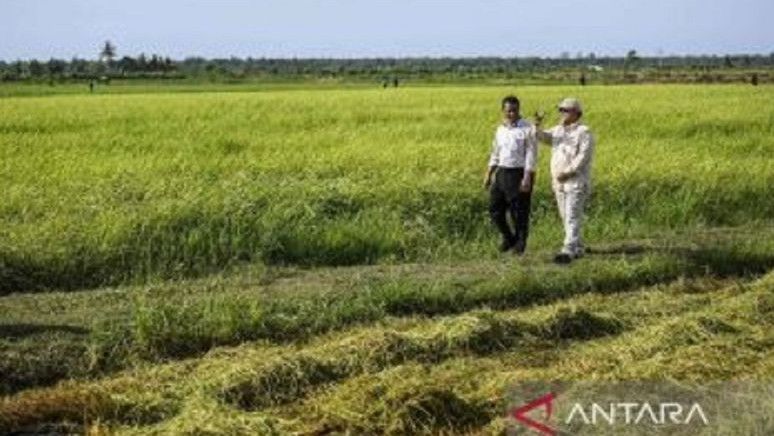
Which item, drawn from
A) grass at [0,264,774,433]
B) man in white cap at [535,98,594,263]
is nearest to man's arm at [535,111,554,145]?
man in white cap at [535,98,594,263]

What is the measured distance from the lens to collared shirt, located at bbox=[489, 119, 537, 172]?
968cm

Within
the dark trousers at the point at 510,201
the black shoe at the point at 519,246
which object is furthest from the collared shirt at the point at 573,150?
the black shoe at the point at 519,246

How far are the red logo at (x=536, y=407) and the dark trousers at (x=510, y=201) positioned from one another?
14.2 ft

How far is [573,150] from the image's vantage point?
9.61 meters

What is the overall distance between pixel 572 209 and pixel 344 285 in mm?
2236

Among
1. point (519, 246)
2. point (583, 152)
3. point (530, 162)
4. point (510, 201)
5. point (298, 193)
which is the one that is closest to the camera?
point (583, 152)

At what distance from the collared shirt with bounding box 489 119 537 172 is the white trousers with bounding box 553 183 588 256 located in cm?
37

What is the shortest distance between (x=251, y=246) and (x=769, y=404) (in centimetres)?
583

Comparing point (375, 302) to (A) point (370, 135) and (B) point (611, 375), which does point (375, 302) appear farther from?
(A) point (370, 135)

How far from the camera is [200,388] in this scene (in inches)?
226

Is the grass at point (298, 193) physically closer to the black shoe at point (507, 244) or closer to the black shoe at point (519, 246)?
the black shoe at point (507, 244)

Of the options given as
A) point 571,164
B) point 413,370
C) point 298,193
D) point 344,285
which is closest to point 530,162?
point 571,164

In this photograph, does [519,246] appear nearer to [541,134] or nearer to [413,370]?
[541,134]

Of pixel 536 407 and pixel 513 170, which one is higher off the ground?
pixel 513 170
